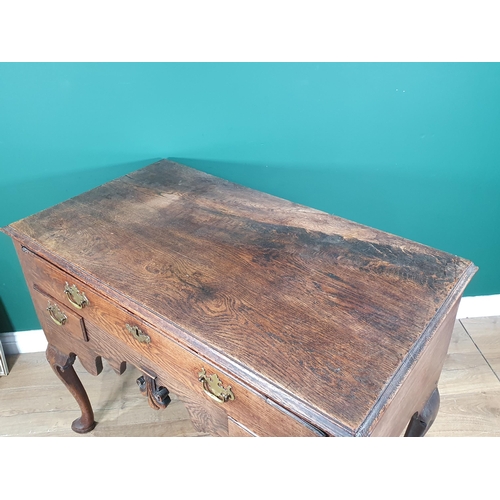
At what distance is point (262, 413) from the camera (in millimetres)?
788

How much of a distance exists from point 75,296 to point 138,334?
0.19 meters

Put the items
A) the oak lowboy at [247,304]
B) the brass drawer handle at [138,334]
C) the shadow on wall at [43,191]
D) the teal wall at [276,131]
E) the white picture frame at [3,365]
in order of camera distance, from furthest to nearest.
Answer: the white picture frame at [3,365] → the shadow on wall at [43,191] → the teal wall at [276,131] → the brass drawer handle at [138,334] → the oak lowboy at [247,304]

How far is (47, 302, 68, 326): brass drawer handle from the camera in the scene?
44.8 inches

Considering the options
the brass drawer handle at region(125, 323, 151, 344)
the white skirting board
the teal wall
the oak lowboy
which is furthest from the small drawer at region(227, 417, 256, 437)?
the white skirting board

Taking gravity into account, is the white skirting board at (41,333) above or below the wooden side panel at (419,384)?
below

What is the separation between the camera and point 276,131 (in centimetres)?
136

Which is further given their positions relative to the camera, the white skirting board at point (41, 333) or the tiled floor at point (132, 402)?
the white skirting board at point (41, 333)

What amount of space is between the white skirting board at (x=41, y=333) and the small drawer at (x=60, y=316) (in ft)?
1.95

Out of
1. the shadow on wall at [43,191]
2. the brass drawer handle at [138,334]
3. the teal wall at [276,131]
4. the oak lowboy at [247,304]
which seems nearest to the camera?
the oak lowboy at [247,304]

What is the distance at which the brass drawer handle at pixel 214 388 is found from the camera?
0.83m

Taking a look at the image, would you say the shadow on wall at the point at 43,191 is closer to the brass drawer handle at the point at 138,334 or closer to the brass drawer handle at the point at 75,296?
the brass drawer handle at the point at 75,296

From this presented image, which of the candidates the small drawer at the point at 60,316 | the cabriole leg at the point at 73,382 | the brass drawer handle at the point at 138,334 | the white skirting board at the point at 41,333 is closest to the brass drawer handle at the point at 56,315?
the small drawer at the point at 60,316

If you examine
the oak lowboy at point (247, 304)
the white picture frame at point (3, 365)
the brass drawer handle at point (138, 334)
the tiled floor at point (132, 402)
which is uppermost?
the oak lowboy at point (247, 304)

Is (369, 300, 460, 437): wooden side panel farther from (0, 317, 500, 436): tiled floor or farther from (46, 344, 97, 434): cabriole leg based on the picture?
(46, 344, 97, 434): cabriole leg
